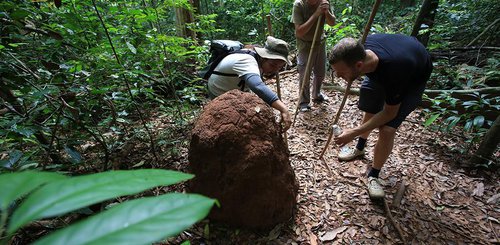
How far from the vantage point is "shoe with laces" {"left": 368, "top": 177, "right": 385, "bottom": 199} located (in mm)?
2760

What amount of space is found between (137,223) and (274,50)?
2866 millimetres

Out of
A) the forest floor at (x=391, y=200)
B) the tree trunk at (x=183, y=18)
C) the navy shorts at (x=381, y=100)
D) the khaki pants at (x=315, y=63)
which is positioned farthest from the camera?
the tree trunk at (x=183, y=18)

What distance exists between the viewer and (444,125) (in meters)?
3.76

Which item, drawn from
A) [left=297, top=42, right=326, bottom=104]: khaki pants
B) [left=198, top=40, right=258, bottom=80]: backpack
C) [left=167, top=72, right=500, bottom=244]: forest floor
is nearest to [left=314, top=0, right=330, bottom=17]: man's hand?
[left=297, top=42, right=326, bottom=104]: khaki pants

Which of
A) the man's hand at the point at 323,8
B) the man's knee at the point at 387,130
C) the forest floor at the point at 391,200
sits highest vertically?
the man's hand at the point at 323,8

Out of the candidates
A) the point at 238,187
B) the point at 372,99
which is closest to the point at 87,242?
the point at 238,187

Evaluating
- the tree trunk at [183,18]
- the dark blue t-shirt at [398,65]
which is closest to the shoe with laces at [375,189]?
the dark blue t-shirt at [398,65]

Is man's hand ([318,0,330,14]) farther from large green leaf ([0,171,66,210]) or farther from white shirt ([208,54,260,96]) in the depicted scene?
large green leaf ([0,171,66,210])

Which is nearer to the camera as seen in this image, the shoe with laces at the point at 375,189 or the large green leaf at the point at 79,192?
the large green leaf at the point at 79,192

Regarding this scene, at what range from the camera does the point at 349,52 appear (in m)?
2.28

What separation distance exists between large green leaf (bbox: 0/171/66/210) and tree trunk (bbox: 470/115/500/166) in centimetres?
398

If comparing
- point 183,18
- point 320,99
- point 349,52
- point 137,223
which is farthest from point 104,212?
point 183,18

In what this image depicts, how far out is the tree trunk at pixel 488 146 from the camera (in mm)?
2912

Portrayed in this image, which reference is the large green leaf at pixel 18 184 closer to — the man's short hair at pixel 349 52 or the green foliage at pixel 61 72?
the green foliage at pixel 61 72
